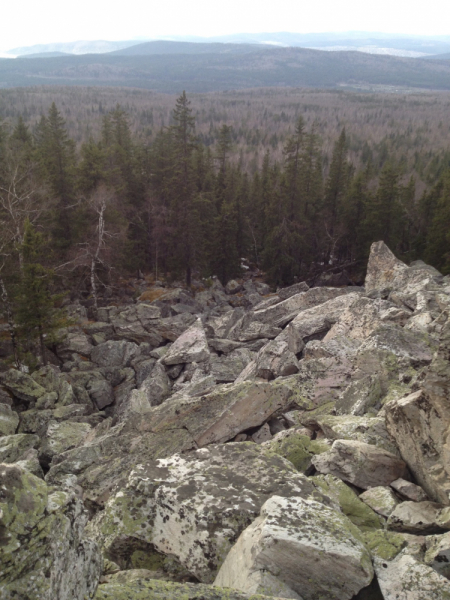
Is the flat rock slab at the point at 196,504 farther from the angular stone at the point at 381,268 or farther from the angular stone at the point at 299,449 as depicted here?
the angular stone at the point at 381,268

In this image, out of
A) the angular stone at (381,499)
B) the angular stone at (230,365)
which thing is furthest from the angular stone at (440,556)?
the angular stone at (230,365)

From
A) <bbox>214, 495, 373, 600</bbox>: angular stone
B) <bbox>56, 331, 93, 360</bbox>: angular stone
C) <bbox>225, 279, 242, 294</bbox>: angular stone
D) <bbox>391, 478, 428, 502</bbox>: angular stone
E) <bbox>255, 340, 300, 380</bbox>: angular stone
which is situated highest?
<bbox>214, 495, 373, 600</bbox>: angular stone

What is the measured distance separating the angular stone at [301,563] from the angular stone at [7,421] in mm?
12709

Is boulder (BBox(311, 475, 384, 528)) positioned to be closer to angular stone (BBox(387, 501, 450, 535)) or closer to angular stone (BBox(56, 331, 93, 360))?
angular stone (BBox(387, 501, 450, 535))

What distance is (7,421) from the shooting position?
1622 cm

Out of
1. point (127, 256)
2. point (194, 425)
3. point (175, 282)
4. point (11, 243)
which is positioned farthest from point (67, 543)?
point (175, 282)

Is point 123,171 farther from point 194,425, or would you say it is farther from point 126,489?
point 126,489

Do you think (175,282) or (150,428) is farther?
(175,282)

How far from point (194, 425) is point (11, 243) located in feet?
65.9

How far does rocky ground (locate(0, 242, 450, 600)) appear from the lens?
487 centimetres

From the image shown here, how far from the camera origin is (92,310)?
33906 millimetres

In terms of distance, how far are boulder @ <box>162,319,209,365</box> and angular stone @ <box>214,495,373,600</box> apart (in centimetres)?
1514

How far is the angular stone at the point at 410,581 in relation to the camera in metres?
5.03

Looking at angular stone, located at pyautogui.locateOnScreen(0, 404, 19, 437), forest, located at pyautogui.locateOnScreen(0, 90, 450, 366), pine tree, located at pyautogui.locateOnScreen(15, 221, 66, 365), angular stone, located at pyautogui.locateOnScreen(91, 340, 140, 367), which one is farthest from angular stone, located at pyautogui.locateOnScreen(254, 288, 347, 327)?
forest, located at pyautogui.locateOnScreen(0, 90, 450, 366)
